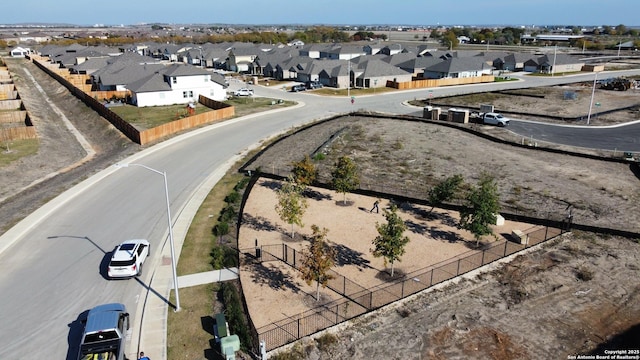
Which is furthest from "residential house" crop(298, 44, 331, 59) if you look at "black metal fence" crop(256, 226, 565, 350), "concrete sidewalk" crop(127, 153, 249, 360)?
"black metal fence" crop(256, 226, 565, 350)

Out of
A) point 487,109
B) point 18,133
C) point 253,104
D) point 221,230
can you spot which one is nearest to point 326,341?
point 221,230

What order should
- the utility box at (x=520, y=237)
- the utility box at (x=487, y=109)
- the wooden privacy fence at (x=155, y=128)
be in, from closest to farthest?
1. the utility box at (x=520, y=237)
2. the wooden privacy fence at (x=155, y=128)
3. the utility box at (x=487, y=109)

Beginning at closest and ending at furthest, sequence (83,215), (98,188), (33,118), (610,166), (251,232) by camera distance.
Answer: (251,232) → (83,215) → (98,188) → (610,166) → (33,118)

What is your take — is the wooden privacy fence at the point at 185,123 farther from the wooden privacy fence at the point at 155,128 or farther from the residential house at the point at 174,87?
the residential house at the point at 174,87

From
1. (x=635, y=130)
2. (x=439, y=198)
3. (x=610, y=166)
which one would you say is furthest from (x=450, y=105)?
(x=439, y=198)

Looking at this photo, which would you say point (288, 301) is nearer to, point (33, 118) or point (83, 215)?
point (83, 215)

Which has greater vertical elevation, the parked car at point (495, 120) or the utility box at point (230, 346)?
the parked car at point (495, 120)

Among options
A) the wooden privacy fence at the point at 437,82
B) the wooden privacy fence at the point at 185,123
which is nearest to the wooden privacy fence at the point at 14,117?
the wooden privacy fence at the point at 185,123
